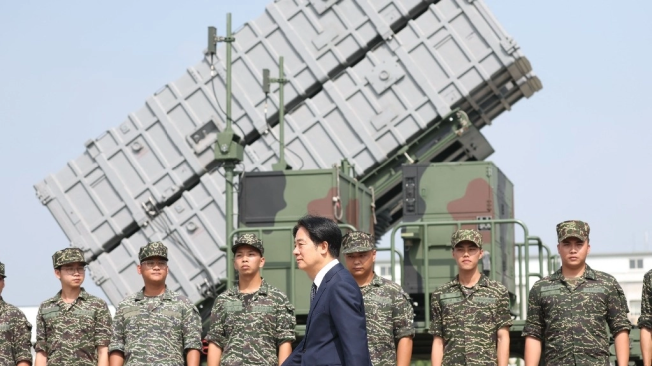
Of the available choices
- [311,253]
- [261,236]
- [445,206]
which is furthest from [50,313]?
[445,206]

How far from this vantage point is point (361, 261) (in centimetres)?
784

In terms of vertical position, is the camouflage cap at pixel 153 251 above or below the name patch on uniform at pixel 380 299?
above

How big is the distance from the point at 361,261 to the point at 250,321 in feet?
2.53

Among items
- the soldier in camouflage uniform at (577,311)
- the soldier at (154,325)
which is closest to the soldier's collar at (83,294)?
the soldier at (154,325)

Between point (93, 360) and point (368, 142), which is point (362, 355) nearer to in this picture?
point (93, 360)

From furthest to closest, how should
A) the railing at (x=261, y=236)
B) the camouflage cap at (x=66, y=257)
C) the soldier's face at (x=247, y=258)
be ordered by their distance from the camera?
the railing at (x=261, y=236) → the camouflage cap at (x=66, y=257) → the soldier's face at (x=247, y=258)

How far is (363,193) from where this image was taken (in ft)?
42.9

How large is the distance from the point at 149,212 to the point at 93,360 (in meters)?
7.59

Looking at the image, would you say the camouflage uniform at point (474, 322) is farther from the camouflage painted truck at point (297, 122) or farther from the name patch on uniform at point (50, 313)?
the camouflage painted truck at point (297, 122)

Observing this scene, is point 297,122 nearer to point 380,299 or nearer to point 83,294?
point 83,294

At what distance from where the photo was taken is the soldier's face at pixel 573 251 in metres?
7.25

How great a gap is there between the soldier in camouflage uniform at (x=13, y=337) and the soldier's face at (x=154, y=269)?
1.21 meters

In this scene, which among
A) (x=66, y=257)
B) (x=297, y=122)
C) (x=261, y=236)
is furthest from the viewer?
(x=297, y=122)

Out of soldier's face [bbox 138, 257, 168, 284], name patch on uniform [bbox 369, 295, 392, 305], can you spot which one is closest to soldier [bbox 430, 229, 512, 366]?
name patch on uniform [bbox 369, 295, 392, 305]
